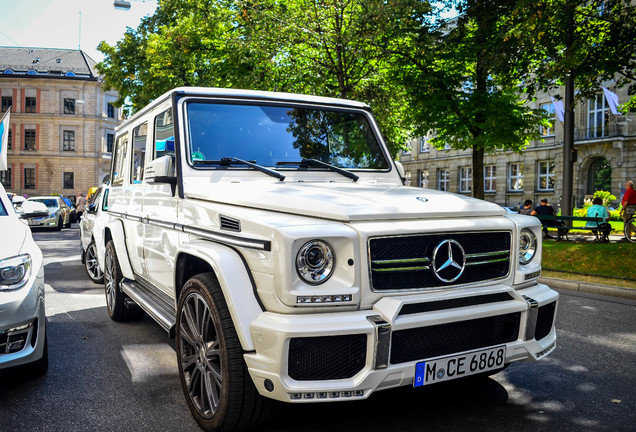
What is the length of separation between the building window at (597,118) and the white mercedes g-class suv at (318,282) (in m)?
42.0

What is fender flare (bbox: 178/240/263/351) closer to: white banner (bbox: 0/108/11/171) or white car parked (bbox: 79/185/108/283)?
white car parked (bbox: 79/185/108/283)

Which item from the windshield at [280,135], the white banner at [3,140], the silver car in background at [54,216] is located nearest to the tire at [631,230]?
the windshield at [280,135]

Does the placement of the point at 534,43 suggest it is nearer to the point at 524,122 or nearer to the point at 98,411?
the point at 524,122

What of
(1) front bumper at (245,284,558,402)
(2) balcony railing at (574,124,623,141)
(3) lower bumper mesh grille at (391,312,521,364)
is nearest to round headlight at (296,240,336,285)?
(1) front bumper at (245,284,558,402)

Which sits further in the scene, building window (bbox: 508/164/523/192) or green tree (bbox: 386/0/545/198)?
building window (bbox: 508/164/523/192)

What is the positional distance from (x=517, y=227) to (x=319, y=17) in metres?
13.9

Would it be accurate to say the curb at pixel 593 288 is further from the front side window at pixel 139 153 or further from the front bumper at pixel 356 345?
the front side window at pixel 139 153

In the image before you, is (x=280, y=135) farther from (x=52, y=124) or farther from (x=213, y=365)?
(x=52, y=124)

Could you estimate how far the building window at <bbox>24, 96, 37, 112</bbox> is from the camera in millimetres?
62781

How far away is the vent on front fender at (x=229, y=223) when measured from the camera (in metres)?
3.11

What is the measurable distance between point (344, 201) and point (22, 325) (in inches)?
91.9

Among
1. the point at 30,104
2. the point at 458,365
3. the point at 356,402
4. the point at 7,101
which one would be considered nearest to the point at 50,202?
the point at 356,402

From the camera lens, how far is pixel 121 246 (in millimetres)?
5754

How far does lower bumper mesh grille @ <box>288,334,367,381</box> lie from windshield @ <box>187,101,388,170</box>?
6.30 feet
